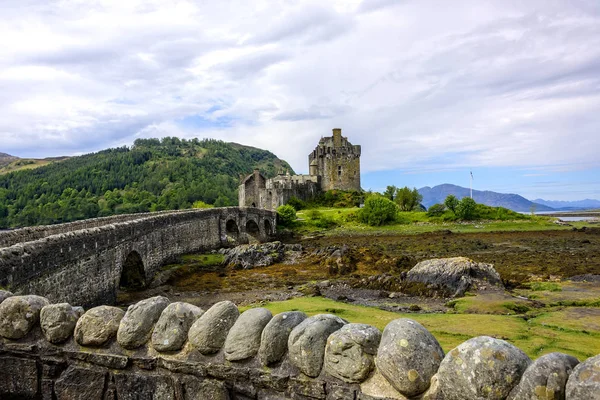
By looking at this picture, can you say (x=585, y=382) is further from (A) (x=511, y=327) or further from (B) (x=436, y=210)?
(B) (x=436, y=210)

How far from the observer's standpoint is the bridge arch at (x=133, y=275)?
2366cm

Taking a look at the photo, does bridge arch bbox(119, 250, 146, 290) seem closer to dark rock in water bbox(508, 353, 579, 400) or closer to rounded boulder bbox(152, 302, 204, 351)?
rounded boulder bbox(152, 302, 204, 351)

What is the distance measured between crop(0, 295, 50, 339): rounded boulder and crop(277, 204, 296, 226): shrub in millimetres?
57991

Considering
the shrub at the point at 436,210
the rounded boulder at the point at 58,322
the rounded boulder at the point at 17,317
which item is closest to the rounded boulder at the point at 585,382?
the rounded boulder at the point at 58,322

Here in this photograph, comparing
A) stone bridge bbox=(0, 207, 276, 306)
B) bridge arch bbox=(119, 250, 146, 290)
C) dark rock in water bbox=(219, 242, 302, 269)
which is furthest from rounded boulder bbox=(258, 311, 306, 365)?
dark rock in water bbox=(219, 242, 302, 269)

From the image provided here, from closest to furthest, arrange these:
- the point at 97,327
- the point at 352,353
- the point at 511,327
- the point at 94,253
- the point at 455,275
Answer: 1. the point at 352,353
2. the point at 97,327
3. the point at 511,327
4. the point at 94,253
5. the point at 455,275

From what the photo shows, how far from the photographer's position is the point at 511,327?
1280 centimetres

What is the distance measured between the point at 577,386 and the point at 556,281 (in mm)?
23743

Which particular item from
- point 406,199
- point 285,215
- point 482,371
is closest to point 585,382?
point 482,371

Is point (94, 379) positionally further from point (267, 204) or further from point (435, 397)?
point (267, 204)

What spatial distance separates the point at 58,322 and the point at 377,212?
197 ft

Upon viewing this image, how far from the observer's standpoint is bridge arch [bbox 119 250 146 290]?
23659mm

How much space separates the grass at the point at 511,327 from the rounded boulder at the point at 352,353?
20.5ft

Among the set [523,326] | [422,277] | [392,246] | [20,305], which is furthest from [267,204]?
[20,305]
